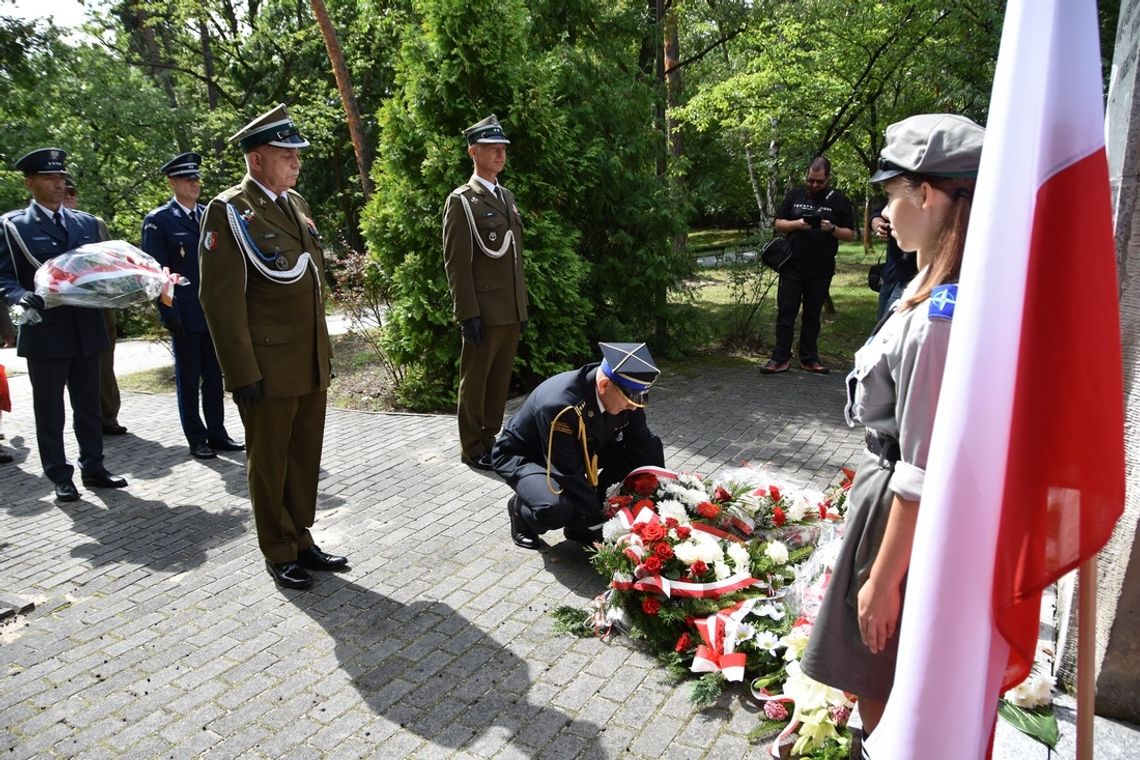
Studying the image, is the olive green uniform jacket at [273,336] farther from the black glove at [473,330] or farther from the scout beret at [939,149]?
the scout beret at [939,149]

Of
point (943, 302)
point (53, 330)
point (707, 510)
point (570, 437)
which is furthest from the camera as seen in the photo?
point (53, 330)

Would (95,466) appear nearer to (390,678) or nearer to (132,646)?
(132,646)

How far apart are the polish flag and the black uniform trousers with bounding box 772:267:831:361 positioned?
271 inches

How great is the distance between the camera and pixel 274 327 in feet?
12.8

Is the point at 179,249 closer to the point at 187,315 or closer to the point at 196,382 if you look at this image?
the point at 187,315

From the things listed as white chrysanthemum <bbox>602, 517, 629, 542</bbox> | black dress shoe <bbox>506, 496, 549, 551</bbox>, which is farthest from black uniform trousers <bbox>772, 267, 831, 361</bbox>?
white chrysanthemum <bbox>602, 517, 629, 542</bbox>

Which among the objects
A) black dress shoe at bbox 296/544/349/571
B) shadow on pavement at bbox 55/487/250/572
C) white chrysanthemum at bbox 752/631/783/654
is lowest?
shadow on pavement at bbox 55/487/250/572

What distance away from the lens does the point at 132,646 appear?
143 inches

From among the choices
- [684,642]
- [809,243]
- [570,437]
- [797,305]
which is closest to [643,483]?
[570,437]

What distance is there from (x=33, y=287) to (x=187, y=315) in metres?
1.11

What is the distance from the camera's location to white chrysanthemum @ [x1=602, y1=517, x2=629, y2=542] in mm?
3834

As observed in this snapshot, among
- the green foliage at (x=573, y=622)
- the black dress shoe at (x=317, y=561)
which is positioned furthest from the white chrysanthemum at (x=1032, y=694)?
the black dress shoe at (x=317, y=561)

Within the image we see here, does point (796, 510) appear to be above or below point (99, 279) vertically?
below

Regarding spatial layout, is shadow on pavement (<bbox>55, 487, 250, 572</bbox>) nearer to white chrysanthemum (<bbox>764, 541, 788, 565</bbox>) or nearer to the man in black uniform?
the man in black uniform
